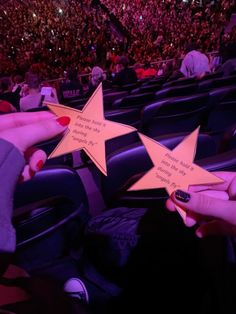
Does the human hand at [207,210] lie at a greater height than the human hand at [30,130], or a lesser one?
lesser

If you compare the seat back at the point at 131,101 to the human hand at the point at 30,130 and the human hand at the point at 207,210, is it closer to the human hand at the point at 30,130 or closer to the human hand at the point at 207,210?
the human hand at the point at 30,130

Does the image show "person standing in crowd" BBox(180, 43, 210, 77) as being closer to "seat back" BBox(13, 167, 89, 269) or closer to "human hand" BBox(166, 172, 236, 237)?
"seat back" BBox(13, 167, 89, 269)

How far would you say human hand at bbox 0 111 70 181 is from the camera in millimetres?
927

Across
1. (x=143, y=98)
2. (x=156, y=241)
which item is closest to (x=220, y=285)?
(x=156, y=241)

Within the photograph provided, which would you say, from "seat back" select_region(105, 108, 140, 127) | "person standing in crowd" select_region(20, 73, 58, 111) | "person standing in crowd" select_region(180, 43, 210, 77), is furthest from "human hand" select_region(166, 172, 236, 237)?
"person standing in crowd" select_region(180, 43, 210, 77)

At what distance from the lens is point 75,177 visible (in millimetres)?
1443

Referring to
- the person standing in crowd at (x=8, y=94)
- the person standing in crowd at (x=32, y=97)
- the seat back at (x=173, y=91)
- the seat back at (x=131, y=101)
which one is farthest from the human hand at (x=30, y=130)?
the person standing in crowd at (x=8, y=94)

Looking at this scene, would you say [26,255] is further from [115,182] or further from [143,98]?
[143,98]

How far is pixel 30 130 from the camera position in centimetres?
94

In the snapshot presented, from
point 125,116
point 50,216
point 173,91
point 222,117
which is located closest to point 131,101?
point 173,91

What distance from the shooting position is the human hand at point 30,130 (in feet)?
3.04

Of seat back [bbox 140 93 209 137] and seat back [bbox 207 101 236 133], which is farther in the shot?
seat back [bbox 207 101 236 133]

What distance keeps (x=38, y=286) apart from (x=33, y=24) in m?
13.9

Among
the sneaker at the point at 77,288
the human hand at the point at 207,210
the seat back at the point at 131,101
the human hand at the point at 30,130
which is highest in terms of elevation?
the human hand at the point at 30,130
